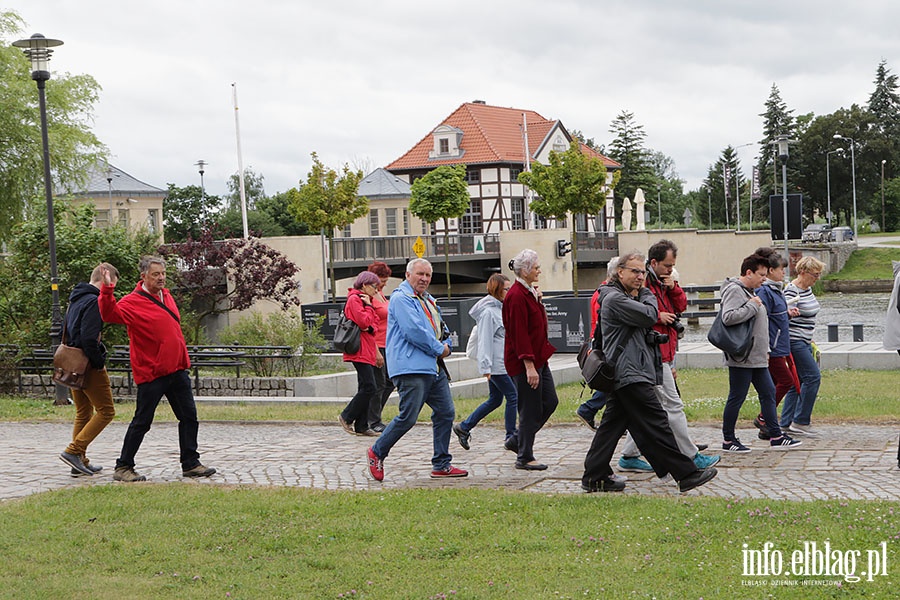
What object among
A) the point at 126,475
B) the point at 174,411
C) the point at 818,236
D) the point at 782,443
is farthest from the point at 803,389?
the point at 818,236

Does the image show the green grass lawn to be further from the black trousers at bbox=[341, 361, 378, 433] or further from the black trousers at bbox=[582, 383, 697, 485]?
the black trousers at bbox=[341, 361, 378, 433]

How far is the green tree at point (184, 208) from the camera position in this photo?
74000 mm

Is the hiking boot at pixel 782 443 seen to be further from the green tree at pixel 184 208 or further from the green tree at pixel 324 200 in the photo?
the green tree at pixel 184 208

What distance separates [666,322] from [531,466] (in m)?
1.67

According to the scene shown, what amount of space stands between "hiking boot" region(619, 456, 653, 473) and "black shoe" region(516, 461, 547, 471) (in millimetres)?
636

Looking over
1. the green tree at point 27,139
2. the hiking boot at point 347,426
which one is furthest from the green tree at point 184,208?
the hiking boot at point 347,426

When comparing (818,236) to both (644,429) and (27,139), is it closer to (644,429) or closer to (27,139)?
(27,139)

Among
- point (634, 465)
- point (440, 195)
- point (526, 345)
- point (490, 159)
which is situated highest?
point (490, 159)

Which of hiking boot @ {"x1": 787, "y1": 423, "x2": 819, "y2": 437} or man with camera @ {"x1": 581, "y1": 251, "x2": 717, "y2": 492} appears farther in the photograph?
hiking boot @ {"x1": 787, "y1": 423, "x2": 819, "y2": 437}

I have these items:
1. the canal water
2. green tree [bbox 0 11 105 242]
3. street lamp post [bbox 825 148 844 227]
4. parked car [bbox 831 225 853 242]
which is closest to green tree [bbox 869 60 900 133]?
street lamp post [bbox 825 148 844 227]

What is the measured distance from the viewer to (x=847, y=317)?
4456 cm

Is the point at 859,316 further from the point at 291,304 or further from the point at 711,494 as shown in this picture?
the point at 711,494

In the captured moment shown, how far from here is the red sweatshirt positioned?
28.2ft

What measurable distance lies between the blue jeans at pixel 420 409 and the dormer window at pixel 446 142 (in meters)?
62.7
